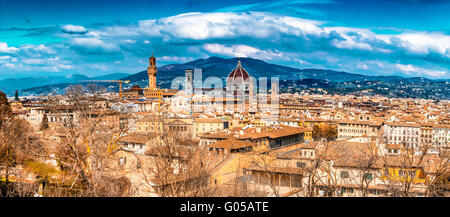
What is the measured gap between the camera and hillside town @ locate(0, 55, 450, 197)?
699cm

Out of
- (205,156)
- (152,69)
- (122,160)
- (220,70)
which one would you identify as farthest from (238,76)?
(205,156)

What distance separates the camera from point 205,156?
10.9m

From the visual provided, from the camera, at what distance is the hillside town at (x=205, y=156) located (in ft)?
22.9

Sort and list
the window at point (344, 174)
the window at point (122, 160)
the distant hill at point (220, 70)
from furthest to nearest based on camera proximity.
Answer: the distant hill at point (220, 70) < the window at point (122, 160) < the window at point (344, 174)

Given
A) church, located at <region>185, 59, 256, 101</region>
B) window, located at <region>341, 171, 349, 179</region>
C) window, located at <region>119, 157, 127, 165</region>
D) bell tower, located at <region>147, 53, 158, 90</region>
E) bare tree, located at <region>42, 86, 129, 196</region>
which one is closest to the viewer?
bare tree, located at <region>42, 86, 129, 196</region>

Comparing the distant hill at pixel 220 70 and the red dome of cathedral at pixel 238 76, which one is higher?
the distant hill at pixel 220 70

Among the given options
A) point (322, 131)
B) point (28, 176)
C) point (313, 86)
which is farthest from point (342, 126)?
point (313, 86)

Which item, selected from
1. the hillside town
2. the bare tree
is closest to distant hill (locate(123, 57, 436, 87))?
the hillside town

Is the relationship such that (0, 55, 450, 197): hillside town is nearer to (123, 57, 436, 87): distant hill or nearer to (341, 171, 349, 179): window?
(341, 171, 349, 179): window

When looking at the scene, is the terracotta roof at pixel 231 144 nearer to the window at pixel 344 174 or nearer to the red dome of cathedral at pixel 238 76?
the window at pixel 344 174

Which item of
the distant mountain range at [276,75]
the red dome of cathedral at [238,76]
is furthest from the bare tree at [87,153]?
the distant mountain range at [276,75]
